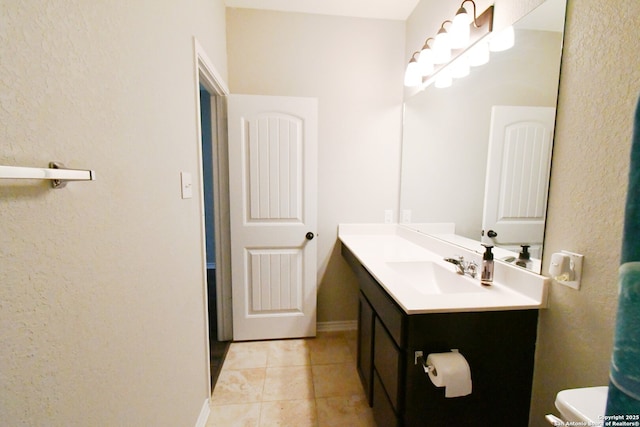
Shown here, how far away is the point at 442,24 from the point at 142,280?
6.73 ft

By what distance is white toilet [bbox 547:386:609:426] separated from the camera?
545mm

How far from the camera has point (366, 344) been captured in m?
1.41

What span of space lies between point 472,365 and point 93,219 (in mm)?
1278

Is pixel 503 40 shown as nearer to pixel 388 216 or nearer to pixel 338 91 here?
pixel 338 91

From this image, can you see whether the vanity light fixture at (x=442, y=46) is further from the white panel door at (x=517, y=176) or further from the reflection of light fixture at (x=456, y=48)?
the white panel door at (x=517, y=176)

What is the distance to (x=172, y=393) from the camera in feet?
3.28

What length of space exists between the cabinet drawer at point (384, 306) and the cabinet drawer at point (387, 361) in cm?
5

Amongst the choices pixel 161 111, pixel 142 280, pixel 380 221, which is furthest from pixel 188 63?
pixel 380 221

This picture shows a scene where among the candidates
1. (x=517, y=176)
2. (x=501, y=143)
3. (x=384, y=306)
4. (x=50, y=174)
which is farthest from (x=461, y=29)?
(x=50, y=174)

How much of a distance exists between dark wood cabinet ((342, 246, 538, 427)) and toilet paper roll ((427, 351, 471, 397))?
64 mm

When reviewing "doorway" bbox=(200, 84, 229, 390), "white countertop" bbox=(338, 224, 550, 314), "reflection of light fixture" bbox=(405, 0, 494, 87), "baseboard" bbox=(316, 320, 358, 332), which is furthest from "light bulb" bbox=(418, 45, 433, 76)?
"baseboard" bbox=(316, 320, 358, 332)

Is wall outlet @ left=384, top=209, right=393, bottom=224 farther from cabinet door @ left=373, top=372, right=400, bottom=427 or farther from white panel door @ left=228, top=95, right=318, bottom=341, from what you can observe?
cabinet door @ left=373, top=372, right=400, bottom=427

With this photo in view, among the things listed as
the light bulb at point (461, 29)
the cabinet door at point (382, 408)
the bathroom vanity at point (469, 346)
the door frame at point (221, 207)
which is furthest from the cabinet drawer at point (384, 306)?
the light bulb at point (461, 29)

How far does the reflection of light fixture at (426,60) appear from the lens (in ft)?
5.46
